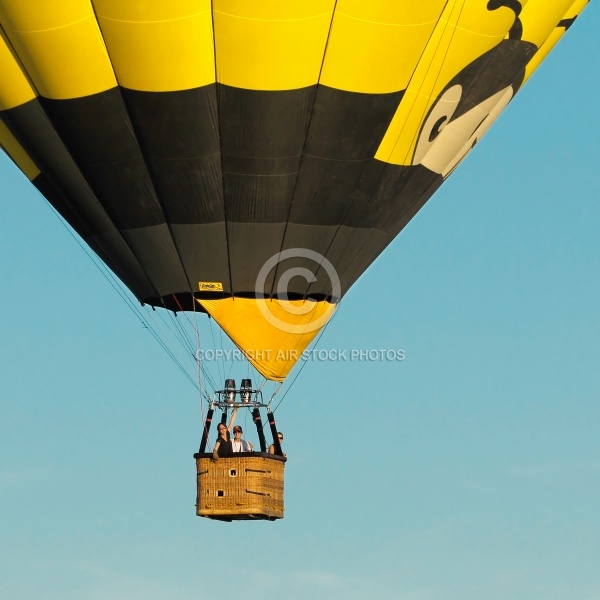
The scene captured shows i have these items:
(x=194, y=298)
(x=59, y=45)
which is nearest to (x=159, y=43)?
(x=59, y=45)

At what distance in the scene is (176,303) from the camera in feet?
71.3

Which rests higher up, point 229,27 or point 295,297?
point 229,27

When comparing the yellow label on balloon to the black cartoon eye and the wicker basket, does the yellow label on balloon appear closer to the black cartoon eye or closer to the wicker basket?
the wicker basket

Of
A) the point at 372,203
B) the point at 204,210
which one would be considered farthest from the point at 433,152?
the point at 204,210

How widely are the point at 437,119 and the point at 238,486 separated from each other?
4431 millimetres

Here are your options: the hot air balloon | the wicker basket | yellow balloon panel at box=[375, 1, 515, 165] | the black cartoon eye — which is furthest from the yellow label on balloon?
the black cartoon eye

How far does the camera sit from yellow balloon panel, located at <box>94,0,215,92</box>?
784 inches

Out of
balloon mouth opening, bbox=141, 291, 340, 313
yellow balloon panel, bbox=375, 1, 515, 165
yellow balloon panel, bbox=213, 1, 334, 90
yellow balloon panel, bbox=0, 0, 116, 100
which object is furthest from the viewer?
balloon mouth opening, bbox=141, 291, 340, 313

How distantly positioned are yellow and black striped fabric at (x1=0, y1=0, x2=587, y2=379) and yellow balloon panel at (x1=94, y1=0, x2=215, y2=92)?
0.7 inches

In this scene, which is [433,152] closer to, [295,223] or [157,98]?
[295,223]

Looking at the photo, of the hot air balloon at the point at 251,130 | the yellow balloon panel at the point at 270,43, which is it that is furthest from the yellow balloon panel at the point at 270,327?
the yellow balloon panel at the point at 270,43

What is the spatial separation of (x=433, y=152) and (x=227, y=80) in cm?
281

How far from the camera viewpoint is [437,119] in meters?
21.6

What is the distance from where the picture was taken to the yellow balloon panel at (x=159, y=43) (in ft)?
65.3
